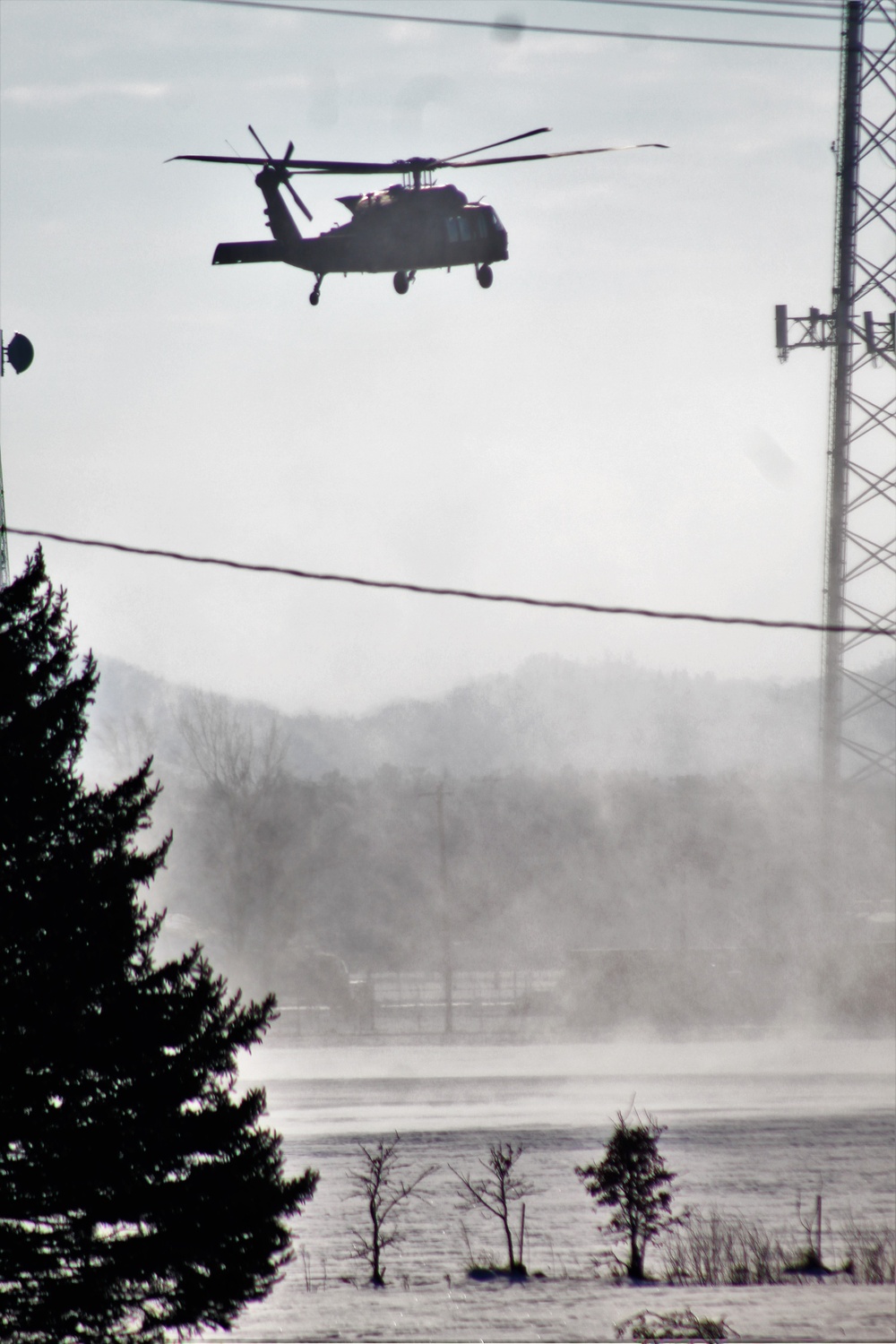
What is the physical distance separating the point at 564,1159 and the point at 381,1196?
5.32 metres

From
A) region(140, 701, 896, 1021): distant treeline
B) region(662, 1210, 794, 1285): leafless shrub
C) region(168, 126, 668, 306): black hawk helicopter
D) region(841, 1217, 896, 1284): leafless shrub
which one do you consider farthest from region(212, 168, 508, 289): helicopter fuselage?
region(140, 701, 896, 1021): distant treeline

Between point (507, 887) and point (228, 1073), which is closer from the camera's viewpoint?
point (228, 1073)

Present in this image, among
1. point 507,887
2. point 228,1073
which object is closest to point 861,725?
point 507,887

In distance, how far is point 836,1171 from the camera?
19719mm

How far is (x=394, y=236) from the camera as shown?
45.4ft

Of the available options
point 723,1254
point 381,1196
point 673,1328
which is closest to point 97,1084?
point 673,1328

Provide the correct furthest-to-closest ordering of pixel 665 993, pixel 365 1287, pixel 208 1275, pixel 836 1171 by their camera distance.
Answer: pixel 665 993 → pixel 836 1171 → pixel 365 1287 → pixel 208 1275

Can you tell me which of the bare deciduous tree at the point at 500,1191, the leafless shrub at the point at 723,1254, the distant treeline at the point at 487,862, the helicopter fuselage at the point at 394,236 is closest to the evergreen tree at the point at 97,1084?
the bare deciduous tree at the point at 500,1191

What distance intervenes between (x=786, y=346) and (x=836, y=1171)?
16.9 m

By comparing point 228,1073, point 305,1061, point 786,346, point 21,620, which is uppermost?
point 786,346

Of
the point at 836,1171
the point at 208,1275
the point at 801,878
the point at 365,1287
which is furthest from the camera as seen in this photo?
the point at 801,878

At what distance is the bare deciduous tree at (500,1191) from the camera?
1512cm

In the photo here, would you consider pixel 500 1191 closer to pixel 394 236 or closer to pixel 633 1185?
pixel 633 1185

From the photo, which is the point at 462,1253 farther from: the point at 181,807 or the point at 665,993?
the point at 181,807
